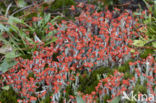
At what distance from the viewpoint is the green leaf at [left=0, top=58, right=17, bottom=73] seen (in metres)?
4.97

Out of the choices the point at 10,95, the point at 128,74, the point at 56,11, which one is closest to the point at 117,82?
the point at 128,74

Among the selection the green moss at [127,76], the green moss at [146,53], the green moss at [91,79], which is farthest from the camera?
the green moss at [146,53]

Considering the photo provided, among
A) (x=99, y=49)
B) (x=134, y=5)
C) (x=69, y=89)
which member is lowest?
(x=69, y=89)

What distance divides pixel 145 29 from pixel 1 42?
3.50 metres

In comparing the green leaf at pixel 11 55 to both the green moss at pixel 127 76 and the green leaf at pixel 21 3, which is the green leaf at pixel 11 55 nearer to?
the green leaf at pixel 21 3

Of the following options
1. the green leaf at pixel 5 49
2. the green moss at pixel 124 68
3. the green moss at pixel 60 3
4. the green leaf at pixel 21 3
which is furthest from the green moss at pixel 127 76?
the green leaf at pixel 21 3

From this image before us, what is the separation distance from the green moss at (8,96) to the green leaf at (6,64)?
19.5 inches

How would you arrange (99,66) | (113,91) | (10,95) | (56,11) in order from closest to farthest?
(113,91) < (10,95) < (99,66) < (56,11)

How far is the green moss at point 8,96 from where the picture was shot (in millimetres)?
4453

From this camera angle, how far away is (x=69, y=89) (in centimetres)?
459

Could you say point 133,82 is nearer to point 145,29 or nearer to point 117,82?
point 117,82

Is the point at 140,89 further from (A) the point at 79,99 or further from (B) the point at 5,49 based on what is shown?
(B) the point at 5,49

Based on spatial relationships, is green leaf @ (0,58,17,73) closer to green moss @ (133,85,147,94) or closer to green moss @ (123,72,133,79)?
green moss @ (123,72,133,79)

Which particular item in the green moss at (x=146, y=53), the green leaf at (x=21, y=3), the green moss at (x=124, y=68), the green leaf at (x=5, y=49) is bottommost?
the green moss at (x=124, y=68)
